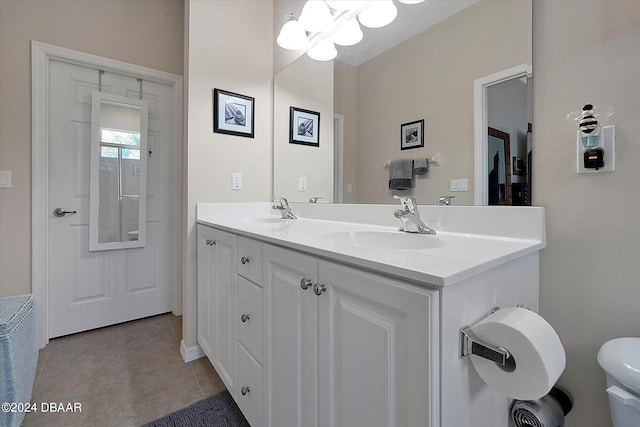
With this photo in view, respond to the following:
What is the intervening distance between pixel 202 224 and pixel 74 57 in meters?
1.55

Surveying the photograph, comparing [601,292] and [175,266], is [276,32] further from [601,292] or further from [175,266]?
[601,292]

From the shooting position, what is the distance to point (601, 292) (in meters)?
0.76

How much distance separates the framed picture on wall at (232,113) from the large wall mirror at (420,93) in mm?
386

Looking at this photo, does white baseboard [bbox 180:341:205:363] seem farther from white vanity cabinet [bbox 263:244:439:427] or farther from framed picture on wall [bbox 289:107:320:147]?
framed picture on wall [bbox 289:107:320:147]

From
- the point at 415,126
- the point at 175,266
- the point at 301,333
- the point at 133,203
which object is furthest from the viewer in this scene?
the point at 175,266

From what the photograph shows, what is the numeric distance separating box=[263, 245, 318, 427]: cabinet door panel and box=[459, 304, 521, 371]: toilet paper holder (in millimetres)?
344

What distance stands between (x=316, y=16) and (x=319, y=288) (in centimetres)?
150

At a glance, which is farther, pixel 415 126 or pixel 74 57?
pixel 74 57

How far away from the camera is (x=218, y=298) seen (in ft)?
4.53

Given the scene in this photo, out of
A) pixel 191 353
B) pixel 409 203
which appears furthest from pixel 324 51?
pixel 191 353

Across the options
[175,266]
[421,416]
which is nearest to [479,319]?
[421,416]

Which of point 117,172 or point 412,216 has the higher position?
point 117,172

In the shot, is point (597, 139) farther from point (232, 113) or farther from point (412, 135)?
point (232, 113)

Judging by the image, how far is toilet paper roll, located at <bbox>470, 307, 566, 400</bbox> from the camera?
0.52 m
